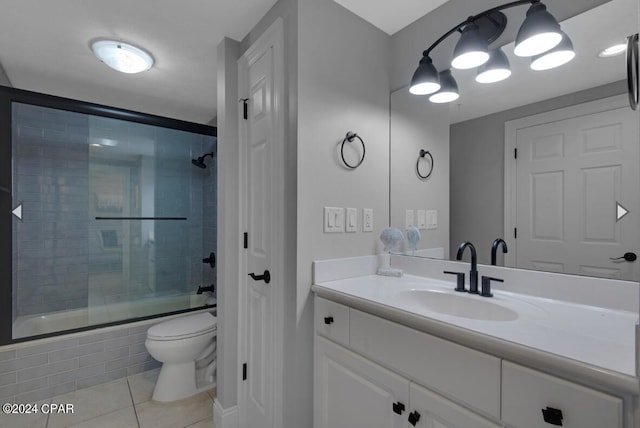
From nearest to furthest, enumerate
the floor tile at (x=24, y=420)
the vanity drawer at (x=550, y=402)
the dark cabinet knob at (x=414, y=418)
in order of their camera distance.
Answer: the vanity drawer at (x=550, y=402) < the dark cabinet knob at (x=414, y=418) < the floor tile at (x=24, y=420)

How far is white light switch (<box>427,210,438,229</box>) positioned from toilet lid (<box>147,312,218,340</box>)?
66.3 inches

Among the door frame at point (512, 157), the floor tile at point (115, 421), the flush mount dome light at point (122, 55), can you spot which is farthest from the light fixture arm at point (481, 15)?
the floor tile at point (115, 421)

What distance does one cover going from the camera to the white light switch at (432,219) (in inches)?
61.9

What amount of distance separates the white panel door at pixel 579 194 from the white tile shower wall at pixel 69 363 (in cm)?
272

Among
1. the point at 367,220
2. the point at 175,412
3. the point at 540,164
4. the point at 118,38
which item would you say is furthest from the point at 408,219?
the point at 118,38

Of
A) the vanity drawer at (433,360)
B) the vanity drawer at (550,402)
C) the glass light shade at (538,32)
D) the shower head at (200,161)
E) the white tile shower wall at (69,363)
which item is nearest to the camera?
the vanity drawer at (550,402)

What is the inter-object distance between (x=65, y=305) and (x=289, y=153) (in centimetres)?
281

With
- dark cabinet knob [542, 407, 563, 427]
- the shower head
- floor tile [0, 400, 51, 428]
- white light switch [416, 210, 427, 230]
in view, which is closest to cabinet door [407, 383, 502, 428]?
dark cabinet knob [542, 407, 563, 427]

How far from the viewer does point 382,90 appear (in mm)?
1631

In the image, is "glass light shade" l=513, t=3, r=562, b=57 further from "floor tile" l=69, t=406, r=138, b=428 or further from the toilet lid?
"floor tile" l=69, t=406, r=138, b=428

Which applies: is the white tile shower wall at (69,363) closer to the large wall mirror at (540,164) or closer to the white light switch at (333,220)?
the white light switch at (333,220)

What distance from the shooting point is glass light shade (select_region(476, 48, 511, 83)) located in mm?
1229

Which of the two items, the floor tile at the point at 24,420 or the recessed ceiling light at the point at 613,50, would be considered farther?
the floor tile at the point at 24,420

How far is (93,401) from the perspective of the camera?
192 cm
